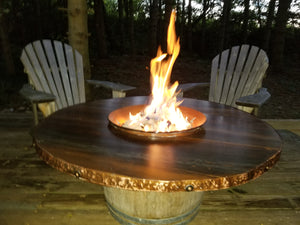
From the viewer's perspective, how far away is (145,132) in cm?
128

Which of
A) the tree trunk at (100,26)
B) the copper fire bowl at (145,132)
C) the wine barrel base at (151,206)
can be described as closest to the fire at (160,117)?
Answer: the copper fire bowl at (145,132)

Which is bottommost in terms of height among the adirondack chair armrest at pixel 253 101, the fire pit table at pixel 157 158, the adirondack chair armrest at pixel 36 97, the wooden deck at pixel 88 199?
the wooden deck at pixel 88 199

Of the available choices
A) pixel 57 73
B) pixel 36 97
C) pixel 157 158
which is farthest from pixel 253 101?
pixel 57 73

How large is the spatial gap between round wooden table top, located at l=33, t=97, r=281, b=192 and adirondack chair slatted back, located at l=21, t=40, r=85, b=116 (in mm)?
1301

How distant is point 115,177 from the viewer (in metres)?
0.95

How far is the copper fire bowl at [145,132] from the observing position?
1.29 m

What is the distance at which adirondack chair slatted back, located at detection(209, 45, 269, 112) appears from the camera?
2.79 metres

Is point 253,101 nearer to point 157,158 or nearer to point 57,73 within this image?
point 157,158

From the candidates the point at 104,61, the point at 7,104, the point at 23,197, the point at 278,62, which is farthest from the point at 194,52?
the point at 23,197

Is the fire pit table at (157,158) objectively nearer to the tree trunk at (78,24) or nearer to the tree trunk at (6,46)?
the tree trunk at (78,24)

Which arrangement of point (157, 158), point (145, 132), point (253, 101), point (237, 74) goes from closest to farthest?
point (157, 158) → point (145, 132) → point (253, 101) → point (237, 74)

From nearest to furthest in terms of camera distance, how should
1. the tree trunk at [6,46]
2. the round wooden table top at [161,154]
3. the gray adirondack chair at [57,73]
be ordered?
the round wooden table top at [161,154] < the gray adirondack chair at [57,73] < the tree trunk at [6,46]

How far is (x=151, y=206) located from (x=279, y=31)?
8242mm

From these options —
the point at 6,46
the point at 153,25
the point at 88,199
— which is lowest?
the point at 88,199
